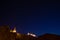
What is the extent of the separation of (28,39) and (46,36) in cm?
1092

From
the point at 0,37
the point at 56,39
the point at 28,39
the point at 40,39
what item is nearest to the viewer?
the point at 56,39

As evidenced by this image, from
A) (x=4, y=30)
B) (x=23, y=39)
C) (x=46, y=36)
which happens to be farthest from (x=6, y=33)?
(x=46, y=36)

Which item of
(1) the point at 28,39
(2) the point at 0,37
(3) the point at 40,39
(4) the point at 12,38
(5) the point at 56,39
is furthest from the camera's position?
(1) the point at 28,39

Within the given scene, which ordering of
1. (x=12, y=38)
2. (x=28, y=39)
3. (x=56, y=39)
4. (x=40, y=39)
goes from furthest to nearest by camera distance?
(x=28, y=39) → (x=12, y=38) → (x=40, y=39) → (x=56, y=39)

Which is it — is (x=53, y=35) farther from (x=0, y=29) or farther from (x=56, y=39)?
(x=0, y=29)

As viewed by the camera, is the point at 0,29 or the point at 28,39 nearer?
the point at 0,29

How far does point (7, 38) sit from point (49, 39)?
9.22 m

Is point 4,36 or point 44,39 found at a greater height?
point 4,36

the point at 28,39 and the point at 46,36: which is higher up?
the point at 28,39

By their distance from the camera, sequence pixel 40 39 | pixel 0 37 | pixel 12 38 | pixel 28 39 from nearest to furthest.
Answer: pixel 40 39 < pixel 0 37 < pixel 12 38 < pixel 28 39

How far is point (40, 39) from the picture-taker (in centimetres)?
2644

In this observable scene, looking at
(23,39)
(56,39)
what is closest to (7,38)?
(23,39)

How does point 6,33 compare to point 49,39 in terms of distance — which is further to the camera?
point 6,33

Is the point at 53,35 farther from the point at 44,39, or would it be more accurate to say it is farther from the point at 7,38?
the point at 7,38
